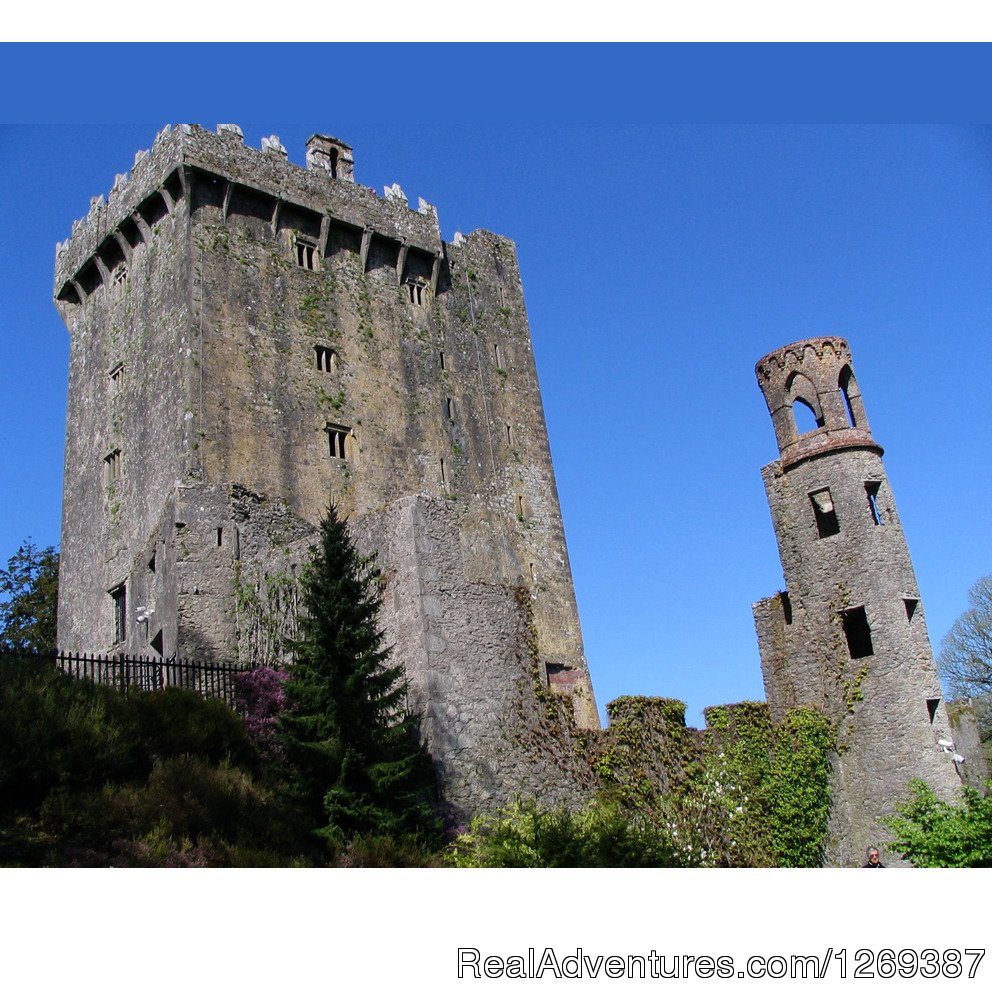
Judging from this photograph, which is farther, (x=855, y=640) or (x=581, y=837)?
(x=855, y=640)

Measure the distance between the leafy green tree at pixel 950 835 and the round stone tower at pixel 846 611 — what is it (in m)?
5.12

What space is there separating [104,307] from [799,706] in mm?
21726

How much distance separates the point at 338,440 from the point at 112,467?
599 centimetres

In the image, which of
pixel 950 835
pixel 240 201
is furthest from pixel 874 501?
pixel 240 201

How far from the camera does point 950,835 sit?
17906 millimetres

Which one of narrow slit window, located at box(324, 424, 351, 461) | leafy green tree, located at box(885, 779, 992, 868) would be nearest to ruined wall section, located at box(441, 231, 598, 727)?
narrow slit window, located at box(324, 424, 351, 461)

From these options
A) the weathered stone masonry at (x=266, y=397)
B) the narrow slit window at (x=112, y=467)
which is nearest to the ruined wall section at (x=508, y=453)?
the weathered stone masonry at (x=266, y=397)

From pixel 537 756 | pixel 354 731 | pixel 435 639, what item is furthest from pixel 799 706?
pixel 354 731

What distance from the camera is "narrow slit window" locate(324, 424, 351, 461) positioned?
1184 inches

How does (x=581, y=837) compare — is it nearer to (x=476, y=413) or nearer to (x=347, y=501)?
(x=347, y=501)

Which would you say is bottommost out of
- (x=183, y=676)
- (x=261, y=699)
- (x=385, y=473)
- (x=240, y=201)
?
(x=261, y=699)

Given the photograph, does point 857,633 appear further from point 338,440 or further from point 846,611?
point 338,440

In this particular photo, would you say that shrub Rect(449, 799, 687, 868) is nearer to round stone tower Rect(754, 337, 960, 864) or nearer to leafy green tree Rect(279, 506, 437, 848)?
leafy green tree Rect(279, 506, 437, 848)

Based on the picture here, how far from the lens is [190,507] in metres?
24.2
